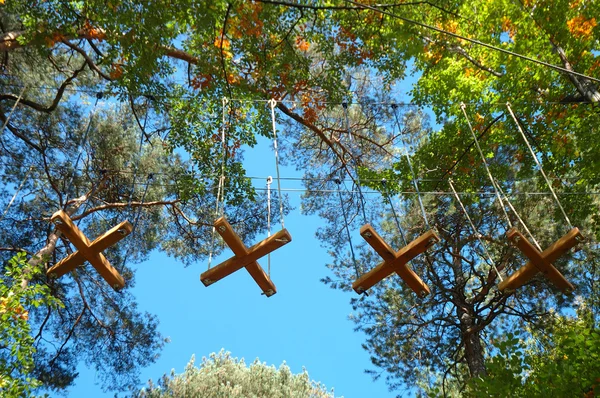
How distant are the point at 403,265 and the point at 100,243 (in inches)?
83.4

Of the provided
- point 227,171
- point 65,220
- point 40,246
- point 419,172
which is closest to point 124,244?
point 40,246

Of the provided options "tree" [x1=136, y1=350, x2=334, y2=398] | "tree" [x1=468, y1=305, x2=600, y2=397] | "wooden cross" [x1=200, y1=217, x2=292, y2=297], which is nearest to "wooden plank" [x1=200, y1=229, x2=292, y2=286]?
"wooden cross" [x1=200, y1=217, x2=292, y2=297]

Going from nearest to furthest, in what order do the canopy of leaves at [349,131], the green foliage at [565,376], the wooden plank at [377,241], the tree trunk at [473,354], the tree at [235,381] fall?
the green foliage at [565,376]
the wooden plank at [377,241]
the canopy of leaves at [349,131]
the tree trunk at [473,354]
the tree at [235,381]

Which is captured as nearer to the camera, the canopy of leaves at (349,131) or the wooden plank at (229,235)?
the wooden plank at (229,235)

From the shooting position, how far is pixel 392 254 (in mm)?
3891

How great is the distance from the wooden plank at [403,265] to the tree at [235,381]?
720 cm

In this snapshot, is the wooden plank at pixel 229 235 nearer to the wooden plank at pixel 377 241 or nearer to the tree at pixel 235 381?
the wooden plank at pixel 377 241

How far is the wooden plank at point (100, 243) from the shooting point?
3861 mm

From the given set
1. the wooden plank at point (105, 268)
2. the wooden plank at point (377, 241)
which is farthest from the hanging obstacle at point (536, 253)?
the wooden plank at point (105, 268)

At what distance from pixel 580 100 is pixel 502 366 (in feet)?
11.2

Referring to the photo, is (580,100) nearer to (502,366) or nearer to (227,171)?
(502,366)

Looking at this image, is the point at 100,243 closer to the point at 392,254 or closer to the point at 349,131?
the point at 392,254

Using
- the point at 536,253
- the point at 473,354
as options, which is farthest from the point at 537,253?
the point at 473,354

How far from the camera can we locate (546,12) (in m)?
6.14
